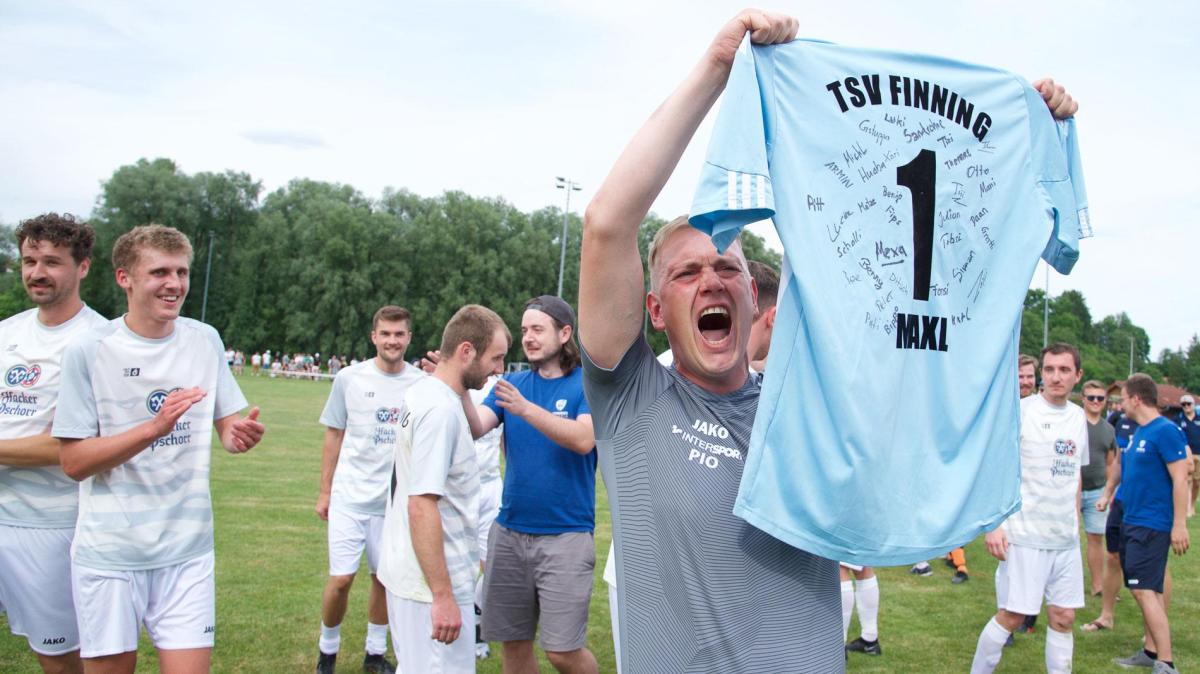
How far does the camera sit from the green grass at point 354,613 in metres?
6.68

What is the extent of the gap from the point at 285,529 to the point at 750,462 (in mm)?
10070

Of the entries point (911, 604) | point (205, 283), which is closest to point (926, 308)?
point (911, 604)

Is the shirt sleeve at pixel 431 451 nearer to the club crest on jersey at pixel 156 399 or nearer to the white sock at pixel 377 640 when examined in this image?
the club crest on jersey at pixel 156 399

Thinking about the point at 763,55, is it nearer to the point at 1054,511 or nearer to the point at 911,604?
the point at 1054,511

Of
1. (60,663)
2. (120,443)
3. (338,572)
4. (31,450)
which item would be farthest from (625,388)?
(338,572)

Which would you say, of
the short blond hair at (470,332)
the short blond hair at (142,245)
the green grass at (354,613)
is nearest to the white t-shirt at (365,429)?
the green grass at (354,613)

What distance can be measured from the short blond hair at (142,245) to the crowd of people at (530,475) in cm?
2

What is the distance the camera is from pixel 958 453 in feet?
7.99

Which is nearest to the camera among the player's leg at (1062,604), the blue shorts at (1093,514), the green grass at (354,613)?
the player's leg at (1062,604)

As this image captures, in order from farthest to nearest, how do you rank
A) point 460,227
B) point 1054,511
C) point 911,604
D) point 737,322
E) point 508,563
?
point 460,227
point 911,604
point 1054,511
point 508,563
point 737,322

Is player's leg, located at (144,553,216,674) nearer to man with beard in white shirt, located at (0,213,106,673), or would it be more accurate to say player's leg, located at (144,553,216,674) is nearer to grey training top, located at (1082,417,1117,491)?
man with beard in white shirt, located at (0,213,106,673)

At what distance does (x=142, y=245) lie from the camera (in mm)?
4105

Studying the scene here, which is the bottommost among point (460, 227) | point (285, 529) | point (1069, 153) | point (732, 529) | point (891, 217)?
point (285, 529)

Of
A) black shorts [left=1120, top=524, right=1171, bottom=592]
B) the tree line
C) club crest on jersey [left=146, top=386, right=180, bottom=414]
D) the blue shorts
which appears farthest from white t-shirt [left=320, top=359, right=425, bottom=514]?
the tree line
